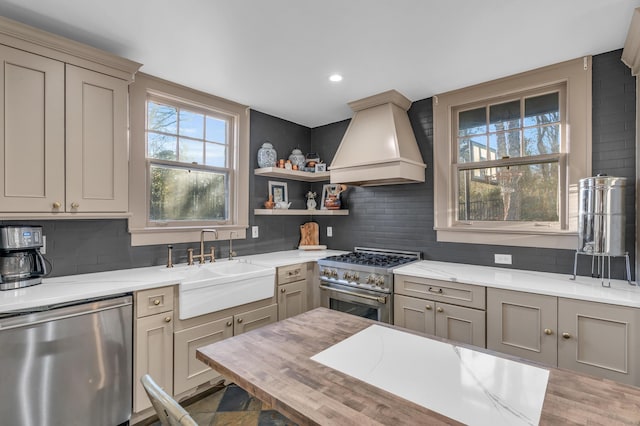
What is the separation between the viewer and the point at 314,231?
4.12 meters

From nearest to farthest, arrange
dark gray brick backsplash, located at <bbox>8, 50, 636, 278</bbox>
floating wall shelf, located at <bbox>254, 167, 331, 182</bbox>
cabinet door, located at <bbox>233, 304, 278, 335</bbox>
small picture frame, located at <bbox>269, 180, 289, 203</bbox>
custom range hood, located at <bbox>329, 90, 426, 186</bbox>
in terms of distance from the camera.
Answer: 1. dark gray brick backsplash, located at <bbox>8, 50, 636, 278</bbox>
2. cabinet door, located at <bbox>233, 304, 278, 335</bbox>
3. custom range hood, located at <bbox>329, 90, 426, 186</bbox>
4. floating wall shelf, located at <bbox>254, 167, 331, 182</bbox>
5. small picture frame, located at <bbox>269, 180, 289, 203</bbox>

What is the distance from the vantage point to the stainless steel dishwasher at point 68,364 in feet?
5.39

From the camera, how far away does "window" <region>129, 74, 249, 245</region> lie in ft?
8.68

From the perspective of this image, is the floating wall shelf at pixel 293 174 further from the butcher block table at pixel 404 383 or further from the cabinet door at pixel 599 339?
the cabinet door at pixel 599 339

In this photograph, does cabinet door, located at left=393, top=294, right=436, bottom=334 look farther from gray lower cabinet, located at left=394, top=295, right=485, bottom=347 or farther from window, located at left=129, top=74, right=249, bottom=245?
window, located at left=129, top=74, right=249, bottom=245

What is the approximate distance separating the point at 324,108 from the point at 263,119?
72 cm

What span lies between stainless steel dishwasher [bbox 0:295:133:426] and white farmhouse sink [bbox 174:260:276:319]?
37 cm

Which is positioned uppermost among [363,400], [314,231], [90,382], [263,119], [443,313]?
[263,119]

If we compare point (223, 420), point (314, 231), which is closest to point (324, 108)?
point (314, 231)

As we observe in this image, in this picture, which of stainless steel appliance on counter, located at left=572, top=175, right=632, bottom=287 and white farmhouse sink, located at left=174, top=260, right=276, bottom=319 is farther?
white farmhouse sink, located at left=174, top=260, right=276, bottom=319

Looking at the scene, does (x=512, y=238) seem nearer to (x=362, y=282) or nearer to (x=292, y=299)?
(x=362, y=282)

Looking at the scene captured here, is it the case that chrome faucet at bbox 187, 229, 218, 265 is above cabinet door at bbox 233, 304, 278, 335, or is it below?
above

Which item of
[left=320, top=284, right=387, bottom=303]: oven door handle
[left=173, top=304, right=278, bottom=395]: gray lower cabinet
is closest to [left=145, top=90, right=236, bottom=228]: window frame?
[left=173, top=304, right=278, bottom=395]: gray lower cabinet

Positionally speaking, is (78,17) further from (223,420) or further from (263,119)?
(223,420)
